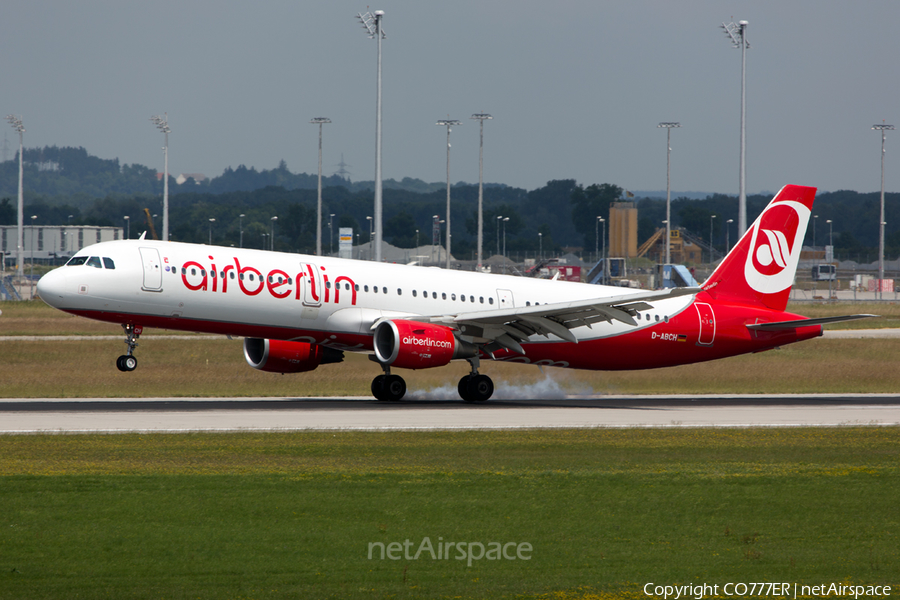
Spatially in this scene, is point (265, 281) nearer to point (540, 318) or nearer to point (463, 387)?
point (463, 387)

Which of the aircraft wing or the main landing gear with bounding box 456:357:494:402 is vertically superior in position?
the aircraft wing

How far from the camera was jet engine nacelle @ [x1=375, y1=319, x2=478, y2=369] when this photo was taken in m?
29.8

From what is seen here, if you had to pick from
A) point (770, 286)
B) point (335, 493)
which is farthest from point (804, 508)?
point (770, 286)

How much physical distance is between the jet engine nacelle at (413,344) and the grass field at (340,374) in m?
4.07

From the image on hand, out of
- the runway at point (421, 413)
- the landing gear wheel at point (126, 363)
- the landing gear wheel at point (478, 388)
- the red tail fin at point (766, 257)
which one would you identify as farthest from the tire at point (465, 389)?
the landing gear wheel at point (126, 363)

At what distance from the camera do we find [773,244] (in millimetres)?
36625

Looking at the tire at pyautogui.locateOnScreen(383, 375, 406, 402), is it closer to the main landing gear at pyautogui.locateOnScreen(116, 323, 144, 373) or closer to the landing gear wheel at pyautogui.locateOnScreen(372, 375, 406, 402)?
the landing gear wheel at pyautogui.locateOnScreen(372, 375, 406, 402)

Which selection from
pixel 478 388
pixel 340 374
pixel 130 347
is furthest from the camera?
pixel 340 374

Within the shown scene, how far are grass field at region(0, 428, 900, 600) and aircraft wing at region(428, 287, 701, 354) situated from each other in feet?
30.6

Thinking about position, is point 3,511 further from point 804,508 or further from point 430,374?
point 430,374

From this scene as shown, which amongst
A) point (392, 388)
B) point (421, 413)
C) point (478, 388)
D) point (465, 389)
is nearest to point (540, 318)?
point (478, 388)

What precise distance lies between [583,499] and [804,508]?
3176mm

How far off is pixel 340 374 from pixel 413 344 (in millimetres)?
12520

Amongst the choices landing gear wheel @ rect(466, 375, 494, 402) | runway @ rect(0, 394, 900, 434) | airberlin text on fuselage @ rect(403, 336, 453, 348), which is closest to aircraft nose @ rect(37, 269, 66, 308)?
runway @ rect(0, 394, 900, 434)
